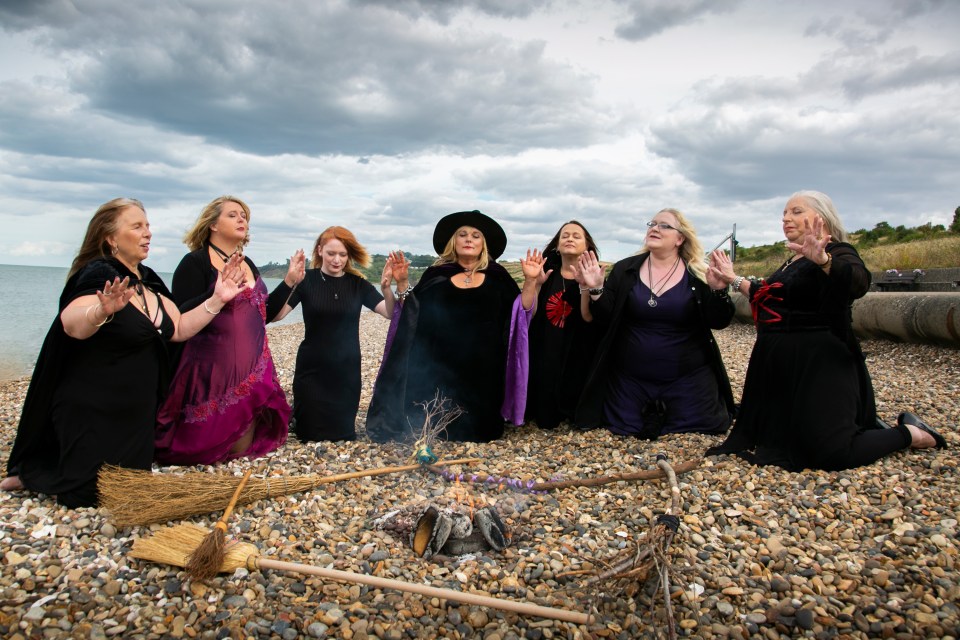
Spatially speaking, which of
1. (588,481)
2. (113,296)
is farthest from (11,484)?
(588,481)

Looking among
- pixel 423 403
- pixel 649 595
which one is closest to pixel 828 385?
pixel 649 595

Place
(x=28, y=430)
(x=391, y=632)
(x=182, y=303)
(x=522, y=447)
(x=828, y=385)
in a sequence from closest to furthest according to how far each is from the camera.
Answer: (x=391, y=632) → (x=28, y=430) → (x=828, y=385) → (x=182, y=303) → (x=522, y=447)

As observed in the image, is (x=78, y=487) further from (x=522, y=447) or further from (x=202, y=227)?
(x=522, y=447)

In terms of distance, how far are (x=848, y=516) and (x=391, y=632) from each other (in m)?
Answer: 2.92

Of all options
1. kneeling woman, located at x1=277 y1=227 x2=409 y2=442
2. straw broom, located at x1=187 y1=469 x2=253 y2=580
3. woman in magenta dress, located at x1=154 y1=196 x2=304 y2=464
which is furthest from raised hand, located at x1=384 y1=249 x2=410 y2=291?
straw broom, located at x1=187 y1=469 x2=253 y2=580

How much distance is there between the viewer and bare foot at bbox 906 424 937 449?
505 cm

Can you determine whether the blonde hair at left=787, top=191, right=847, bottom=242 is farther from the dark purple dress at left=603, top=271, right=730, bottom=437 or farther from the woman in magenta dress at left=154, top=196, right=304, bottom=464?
the woman in magenta dress at left=154, top=196, right=304, bottom=464

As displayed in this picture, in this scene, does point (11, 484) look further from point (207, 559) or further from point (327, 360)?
point (327, 360)

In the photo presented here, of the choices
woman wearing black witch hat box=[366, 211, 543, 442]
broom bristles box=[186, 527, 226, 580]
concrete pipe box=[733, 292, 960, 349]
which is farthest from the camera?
concrete pipe box=[733, 292, 960, 349]

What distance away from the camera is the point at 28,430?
14.4 ft

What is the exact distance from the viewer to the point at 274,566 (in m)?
3.33

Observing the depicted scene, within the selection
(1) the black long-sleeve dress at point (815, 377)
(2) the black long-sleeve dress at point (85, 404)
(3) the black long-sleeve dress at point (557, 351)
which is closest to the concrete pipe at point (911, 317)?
(1) the black long-sleeve dress at point (815, 377)

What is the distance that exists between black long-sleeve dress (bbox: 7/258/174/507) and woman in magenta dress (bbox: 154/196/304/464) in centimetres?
54

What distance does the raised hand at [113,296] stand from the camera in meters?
3.99
